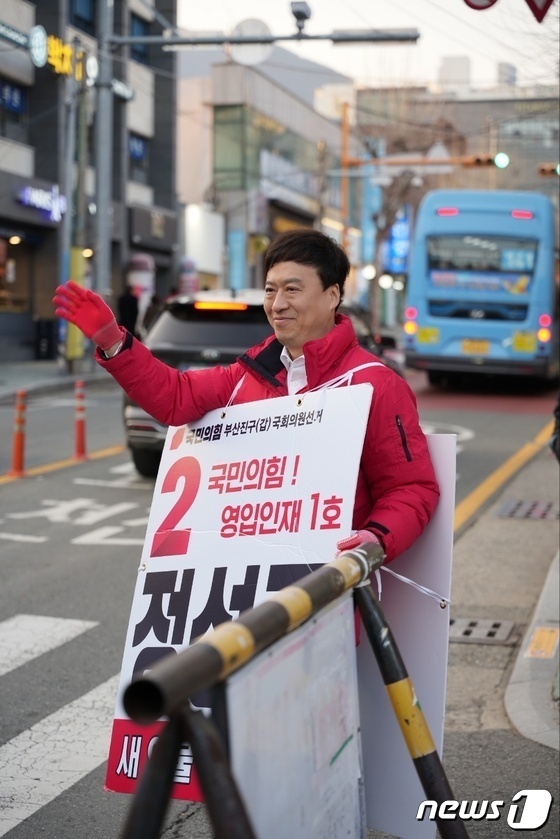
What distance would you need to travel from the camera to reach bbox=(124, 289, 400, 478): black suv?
11.1 m

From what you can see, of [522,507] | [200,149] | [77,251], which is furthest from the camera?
[200,149]

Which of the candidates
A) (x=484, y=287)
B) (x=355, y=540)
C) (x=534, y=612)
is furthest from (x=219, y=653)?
(x=484, y=287)

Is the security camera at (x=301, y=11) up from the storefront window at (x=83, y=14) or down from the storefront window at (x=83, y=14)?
down

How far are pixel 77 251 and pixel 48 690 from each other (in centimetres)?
2066

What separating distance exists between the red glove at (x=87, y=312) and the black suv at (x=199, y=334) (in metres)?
7.52

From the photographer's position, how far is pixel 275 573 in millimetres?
3193

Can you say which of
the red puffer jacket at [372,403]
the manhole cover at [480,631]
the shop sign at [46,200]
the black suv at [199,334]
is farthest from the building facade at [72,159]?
the red puffer jacket at [372,403]

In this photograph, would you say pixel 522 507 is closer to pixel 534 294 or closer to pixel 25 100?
pixel 534 294

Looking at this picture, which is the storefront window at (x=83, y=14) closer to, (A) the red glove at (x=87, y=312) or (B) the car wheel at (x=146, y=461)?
(B) the car wheel at (x=146, y=461)

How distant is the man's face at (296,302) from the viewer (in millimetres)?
3449

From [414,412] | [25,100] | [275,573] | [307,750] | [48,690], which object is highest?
[25,100]

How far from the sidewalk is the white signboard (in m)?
2.43

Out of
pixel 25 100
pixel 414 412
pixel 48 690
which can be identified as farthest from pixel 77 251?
pixel 414 412

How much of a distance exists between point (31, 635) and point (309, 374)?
3736 millimetres
